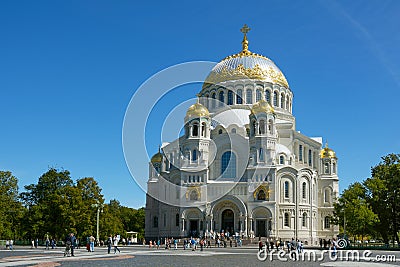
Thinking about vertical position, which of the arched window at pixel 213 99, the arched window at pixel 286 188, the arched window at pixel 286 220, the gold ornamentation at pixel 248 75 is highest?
A: the gold ornamentation at pixel 248 75

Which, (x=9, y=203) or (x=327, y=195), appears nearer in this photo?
(x=9, y=203)

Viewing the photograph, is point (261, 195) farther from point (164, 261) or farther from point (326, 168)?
point (164, 261)

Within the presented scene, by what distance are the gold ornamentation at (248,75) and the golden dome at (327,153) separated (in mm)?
11319

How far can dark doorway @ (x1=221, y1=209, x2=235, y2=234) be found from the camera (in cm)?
6700

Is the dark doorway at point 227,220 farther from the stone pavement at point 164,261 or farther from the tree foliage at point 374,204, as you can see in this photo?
the stone pavement at point 164,261

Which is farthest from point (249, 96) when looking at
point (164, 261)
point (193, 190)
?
point (164, 261)

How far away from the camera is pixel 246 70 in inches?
3169

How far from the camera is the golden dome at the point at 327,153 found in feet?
251

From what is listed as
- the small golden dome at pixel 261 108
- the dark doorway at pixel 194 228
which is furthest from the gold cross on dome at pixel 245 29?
the dark doorway at pixel 194 228

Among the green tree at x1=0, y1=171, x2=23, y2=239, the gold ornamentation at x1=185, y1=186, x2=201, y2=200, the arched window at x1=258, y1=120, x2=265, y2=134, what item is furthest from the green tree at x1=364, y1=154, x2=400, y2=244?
the green tree at x1=0, y1=171, x2=23, y2=239

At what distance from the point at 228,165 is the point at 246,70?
17.5m

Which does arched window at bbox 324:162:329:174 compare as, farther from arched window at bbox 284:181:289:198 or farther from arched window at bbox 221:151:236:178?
arched window at bbox 221:151:236:178

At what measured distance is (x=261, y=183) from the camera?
65375 millimetres

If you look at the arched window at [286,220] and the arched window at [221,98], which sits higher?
the arched window at [221,98]
